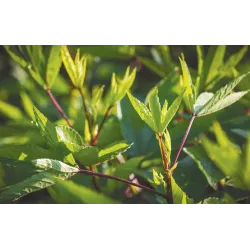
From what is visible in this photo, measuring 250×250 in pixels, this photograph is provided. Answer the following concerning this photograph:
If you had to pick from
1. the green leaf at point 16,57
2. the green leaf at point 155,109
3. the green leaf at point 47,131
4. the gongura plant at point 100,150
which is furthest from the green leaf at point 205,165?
the green leaf at point 16,57

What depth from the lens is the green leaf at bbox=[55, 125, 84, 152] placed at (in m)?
0.70

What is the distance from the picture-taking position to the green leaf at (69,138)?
0.70 metres

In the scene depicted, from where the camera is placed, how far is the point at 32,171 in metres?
0.74

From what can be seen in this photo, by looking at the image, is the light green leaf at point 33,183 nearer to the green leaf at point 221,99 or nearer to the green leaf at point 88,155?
the green leaf at point 88,155

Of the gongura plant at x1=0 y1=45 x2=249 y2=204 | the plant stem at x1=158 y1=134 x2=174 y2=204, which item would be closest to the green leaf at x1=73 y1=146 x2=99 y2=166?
the gongura plant at x1=0 y1=45 x2=249 y2=204

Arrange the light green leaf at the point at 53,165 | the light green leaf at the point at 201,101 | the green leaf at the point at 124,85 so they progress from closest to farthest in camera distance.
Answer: the light green leaf at the point at 53,165
the light green leaf at the point at 201,101
the green leaf at the point at 124,85

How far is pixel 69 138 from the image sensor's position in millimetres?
731

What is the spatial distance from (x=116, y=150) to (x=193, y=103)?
156 millimetres

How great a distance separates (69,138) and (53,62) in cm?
22

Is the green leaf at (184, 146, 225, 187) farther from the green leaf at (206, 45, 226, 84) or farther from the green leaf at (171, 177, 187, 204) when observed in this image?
the green leaf at (206, 45, 226, 84)

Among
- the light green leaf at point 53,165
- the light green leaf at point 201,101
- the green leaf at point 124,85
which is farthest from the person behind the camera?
the green leaf at point 124,85

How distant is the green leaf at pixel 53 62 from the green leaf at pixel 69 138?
202mm
